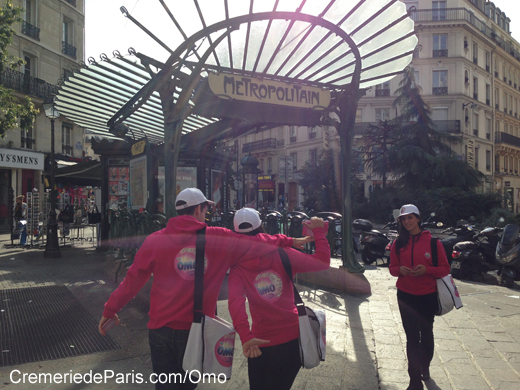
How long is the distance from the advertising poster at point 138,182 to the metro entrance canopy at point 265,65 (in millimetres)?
871

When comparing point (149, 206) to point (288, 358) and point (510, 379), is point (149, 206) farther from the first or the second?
point (510, 379)

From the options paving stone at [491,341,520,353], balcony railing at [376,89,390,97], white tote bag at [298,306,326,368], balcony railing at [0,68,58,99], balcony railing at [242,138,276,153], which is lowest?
paving stone at [491,341,520,353]

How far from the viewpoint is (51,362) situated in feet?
13.3

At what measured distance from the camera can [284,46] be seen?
6016mm

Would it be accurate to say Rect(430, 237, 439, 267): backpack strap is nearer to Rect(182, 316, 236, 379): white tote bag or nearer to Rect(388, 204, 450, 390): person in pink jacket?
Rect(388, 204, 450, 390): person in pink jacket

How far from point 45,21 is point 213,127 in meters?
23.4

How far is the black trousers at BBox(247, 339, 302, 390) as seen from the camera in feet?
8.09

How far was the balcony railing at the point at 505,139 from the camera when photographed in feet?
142

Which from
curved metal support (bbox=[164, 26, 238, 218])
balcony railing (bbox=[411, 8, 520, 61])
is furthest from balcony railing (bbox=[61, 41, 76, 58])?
balcony railing (bbox=[411, 8, 520, 61])

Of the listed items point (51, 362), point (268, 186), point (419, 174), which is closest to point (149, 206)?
point (51, 362)

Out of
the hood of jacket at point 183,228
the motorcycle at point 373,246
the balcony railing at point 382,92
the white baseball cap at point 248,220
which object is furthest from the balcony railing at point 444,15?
the hood of jacket at point 183,228

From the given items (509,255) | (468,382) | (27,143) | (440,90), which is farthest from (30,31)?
(440,90)

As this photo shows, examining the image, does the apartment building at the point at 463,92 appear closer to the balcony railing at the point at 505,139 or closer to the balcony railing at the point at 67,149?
the balcony railing at the point at 505,139

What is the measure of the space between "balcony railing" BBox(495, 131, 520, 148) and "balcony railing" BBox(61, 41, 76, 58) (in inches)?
1554
